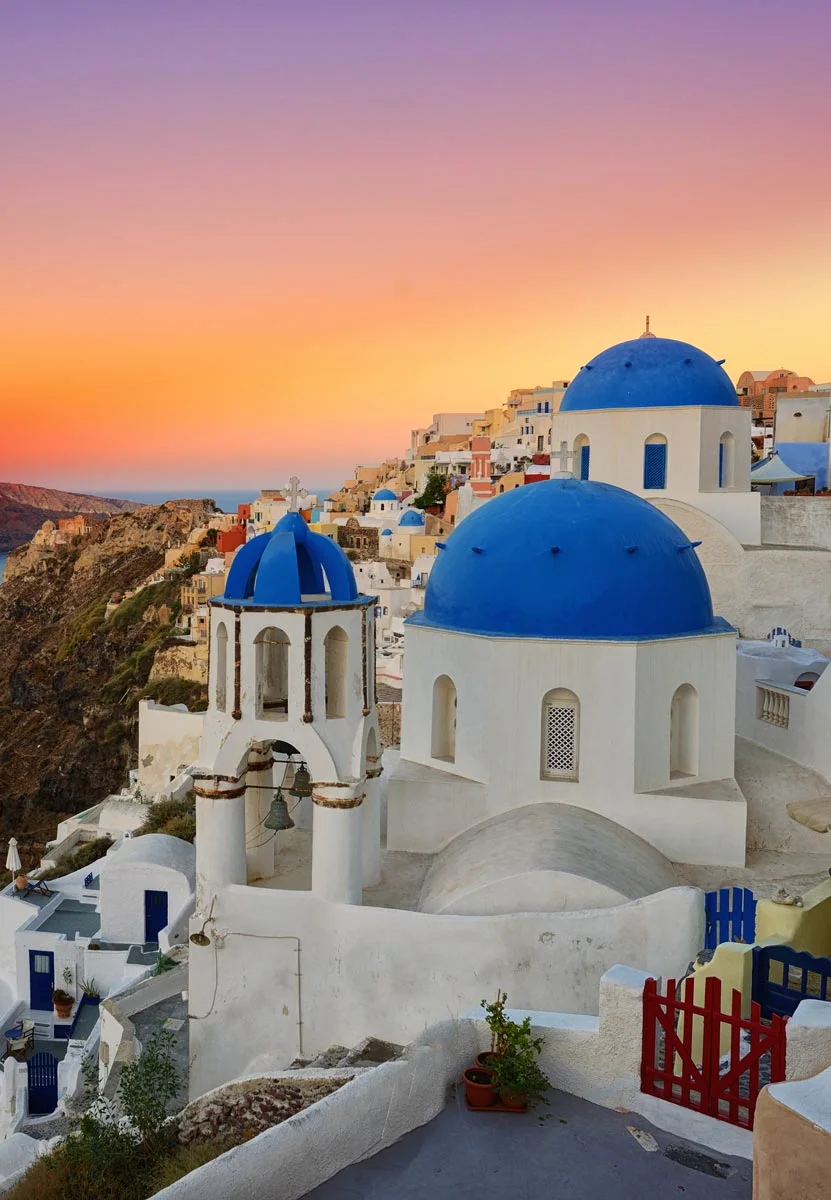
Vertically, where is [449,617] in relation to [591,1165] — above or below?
above

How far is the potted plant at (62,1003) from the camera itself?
1811 centimetres

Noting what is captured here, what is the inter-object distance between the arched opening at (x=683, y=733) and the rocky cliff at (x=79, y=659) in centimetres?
3551

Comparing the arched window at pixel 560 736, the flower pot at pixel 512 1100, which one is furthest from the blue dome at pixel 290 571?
the flower pot at pixel 512 1100

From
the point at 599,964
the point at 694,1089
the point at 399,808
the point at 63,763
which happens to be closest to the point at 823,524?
the point at 399,808

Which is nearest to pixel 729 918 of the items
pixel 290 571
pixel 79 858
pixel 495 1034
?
pixel 495 1034

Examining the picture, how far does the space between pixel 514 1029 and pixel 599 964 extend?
2.65 m

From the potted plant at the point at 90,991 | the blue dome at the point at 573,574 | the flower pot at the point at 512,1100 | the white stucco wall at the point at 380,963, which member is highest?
the blue dome at the point at 573,574

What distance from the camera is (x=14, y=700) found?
6644cm

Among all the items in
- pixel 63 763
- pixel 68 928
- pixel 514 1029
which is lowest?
pixel 63 763

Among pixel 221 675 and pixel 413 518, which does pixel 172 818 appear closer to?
pixel 221 675

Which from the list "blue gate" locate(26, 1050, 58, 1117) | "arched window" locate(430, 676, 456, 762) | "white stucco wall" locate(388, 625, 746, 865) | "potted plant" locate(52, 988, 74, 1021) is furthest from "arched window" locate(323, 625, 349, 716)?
"potted plant" locate(52, 988, 74, 1021)

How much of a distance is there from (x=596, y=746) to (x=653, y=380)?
1133cm

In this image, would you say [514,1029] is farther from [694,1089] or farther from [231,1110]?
[231,1110]

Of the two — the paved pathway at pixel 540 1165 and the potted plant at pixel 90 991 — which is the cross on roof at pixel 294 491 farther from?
the potted plant at pixel 90 991
